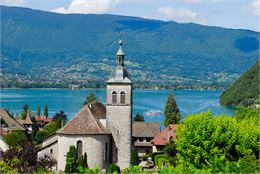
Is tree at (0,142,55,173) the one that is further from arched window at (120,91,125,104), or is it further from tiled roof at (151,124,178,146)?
tiled roof at (151,124,178,146)

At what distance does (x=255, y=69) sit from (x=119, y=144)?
11035 cm

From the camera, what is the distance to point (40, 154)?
37.1 m

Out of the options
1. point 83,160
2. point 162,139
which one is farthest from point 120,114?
point 162,139

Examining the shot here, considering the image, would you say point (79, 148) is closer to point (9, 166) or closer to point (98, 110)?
point (98, 110)

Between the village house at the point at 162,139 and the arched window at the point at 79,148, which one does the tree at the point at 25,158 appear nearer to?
the arched window at the point at 79,148

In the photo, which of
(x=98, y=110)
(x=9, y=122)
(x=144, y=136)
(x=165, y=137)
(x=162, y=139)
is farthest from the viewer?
(x=9, y=122)

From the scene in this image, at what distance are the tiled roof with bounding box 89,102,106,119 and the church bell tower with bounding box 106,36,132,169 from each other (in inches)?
41.3

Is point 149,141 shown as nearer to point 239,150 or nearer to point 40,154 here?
point 40,154

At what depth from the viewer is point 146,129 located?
2047 inches

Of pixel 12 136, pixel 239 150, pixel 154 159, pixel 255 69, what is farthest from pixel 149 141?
pixel 255 69

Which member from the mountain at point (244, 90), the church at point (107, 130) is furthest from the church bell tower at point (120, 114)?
the mountain at point (244, 90)

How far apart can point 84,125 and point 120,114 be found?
2489 mm

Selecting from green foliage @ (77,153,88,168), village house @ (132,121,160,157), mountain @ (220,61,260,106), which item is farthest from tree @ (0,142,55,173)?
mountain @ (220,61,260,106)

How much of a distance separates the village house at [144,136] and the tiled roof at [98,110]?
10.6 m
